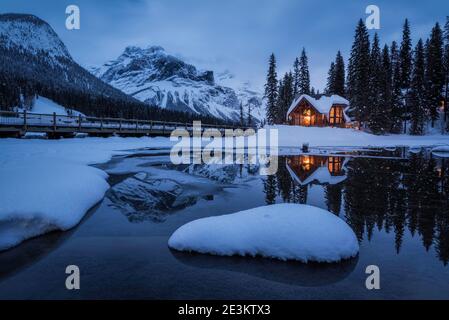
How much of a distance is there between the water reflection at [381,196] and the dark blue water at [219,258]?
0.03 meters

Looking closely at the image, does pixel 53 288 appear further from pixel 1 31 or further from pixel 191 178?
pixel 1 31

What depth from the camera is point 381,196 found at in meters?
8.45

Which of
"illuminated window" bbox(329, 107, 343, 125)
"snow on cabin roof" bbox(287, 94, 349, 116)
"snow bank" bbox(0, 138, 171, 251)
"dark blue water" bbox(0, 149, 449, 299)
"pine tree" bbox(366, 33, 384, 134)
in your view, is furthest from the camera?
"illuminated window" bbox(329, 107, 343, 125)

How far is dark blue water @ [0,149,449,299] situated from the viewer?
3703mm

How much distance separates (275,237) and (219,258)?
3.29 ft

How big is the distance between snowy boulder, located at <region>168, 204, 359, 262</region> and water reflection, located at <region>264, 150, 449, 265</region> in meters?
0.90

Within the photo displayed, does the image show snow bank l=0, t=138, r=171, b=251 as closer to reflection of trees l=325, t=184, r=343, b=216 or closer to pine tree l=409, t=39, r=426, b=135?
reflection of trees l=325, t=184, r=343, b=216

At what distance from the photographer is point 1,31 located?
500 feet

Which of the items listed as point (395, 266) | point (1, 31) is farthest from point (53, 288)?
point (1, 31)

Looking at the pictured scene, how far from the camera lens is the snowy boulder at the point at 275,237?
4641mm

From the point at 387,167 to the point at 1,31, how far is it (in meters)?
197

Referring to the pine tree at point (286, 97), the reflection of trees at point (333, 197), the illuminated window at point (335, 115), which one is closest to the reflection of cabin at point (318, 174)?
the reflection of trees at point (333, 197)

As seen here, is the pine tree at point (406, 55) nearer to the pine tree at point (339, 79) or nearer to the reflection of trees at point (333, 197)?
the pine tree at point (339, 79)

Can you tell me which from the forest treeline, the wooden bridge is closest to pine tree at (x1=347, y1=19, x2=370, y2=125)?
the forest treeline
